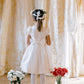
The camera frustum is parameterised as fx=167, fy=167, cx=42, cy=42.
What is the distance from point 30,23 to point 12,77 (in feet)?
6.25

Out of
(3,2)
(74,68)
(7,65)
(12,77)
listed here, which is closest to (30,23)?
(3,2)

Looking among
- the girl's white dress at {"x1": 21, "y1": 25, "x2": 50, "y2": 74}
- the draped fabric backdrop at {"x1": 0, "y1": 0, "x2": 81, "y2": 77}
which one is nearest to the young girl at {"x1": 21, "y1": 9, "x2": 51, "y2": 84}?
the girl's white dress at {"x1": 21, "y1": 25, "x2": 50, "y2": 74}

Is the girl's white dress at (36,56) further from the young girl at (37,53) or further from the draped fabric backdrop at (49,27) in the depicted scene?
the draped fabric backdrop at (49,27)

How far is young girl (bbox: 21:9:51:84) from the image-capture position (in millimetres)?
2434

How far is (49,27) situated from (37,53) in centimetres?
113

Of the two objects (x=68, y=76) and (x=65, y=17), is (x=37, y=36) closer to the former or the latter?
(x=65, y=17)

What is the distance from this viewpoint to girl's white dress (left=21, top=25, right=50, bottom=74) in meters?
2.43

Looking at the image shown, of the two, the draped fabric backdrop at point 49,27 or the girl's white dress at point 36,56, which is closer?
the girl's white dress at point 36,56

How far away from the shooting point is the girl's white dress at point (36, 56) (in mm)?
2430

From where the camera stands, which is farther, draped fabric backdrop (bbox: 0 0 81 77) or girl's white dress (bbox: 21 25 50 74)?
draped fabric backdrop (bbox: 0 0 81 77)

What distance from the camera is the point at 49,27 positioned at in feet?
11.4

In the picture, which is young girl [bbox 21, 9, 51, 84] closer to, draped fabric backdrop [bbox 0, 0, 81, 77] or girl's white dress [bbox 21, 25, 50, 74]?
girl's white dress [bbox 21, 25, 50, 74]

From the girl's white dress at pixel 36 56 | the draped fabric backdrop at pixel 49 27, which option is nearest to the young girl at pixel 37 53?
the girl's white dress at pixel 36 56

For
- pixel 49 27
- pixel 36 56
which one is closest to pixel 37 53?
pixel 36 56
